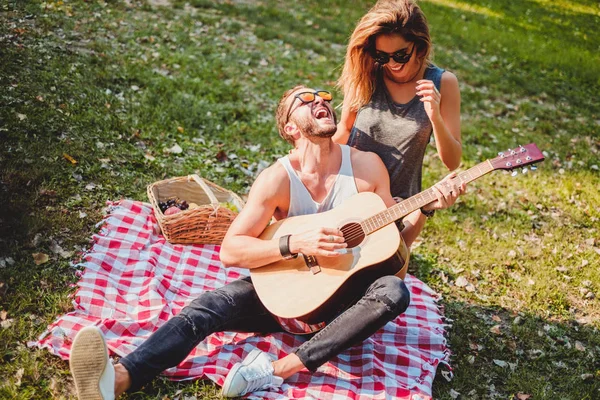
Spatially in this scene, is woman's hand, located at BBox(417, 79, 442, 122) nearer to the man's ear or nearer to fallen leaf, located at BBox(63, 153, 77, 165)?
the man's ear

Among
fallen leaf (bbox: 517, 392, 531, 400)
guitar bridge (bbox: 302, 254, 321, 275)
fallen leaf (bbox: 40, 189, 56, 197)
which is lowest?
fallen leaf (bbox: 517, 392, 531, 400)

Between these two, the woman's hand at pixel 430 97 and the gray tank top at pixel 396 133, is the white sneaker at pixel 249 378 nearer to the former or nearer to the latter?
the gray tank top at pixel 396 133

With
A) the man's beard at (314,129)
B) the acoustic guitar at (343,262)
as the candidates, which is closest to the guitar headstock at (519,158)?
the acoustic guitar at (343,262)

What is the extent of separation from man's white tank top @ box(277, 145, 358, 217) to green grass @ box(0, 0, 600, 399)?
4.68 ft

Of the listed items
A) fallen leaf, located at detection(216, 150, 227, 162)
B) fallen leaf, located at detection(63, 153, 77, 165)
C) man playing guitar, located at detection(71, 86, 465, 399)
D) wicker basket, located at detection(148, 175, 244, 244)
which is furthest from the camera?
fallen leaf, located at detection(216, 150, 227, 162)

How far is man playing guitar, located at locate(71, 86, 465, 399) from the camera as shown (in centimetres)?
344

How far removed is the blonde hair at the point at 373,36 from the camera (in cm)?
391

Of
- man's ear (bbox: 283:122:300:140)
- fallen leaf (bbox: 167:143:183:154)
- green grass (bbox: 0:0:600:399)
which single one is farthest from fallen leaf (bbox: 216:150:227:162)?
man's ear (bbox: 283:122:300:140)

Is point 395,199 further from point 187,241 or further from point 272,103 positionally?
point 272,103

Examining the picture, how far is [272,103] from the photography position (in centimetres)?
855

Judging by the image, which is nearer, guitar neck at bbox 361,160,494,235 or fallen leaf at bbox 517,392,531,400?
guitar neck at bbox 361,160,494,235

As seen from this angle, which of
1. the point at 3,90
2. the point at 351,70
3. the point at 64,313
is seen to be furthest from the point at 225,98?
the point at 64,313

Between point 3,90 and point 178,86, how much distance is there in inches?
95.1

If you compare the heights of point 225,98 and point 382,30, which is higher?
point 382,30
